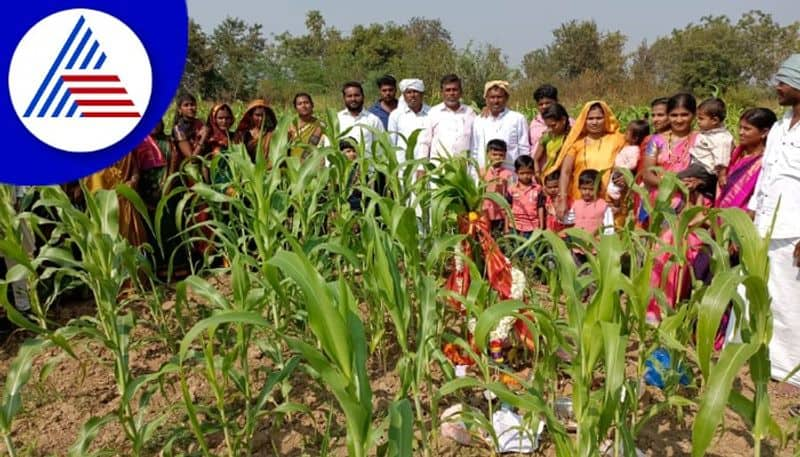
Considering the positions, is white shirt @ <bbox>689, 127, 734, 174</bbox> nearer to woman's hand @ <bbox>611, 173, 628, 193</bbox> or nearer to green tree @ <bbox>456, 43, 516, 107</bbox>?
woman's hand @ <bbox>611, 173, 628, 193</bbox>

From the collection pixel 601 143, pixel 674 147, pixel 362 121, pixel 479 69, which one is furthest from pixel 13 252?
pixel 479 69

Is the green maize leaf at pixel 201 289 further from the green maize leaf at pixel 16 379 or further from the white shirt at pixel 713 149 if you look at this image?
the white shirt at pixel 713 149

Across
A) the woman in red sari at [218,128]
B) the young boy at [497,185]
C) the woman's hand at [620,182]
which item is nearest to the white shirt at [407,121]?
the young boy at [497,185]

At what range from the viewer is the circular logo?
50.6 inches

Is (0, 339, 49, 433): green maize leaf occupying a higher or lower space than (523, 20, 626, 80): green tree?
lower

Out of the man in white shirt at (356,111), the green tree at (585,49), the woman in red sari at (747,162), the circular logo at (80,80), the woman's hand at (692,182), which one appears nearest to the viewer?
the circular logo at (80,80)

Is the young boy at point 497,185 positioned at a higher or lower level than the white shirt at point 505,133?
lower

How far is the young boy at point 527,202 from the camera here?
3.34 meters

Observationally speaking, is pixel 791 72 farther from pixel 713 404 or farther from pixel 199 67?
pixel 199 67

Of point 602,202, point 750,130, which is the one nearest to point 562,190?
point 602,202

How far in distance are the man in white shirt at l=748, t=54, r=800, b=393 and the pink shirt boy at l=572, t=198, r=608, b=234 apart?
2.74 ft

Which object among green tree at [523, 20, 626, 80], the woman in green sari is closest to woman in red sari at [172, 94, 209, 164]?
the woman in green sari

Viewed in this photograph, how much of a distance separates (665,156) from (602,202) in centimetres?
49

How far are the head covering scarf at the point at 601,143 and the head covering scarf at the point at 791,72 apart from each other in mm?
1225
